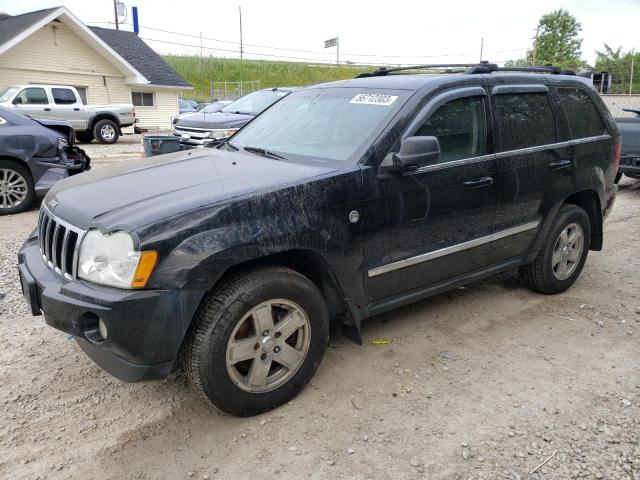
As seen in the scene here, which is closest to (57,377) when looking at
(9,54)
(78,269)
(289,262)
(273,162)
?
(78,269)

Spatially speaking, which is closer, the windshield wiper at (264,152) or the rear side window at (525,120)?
the windshield wiper at (264,152)

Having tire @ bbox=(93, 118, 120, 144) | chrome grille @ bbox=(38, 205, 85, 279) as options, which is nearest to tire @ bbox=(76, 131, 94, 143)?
tire @ bbox=(93, 118, 120, 144)

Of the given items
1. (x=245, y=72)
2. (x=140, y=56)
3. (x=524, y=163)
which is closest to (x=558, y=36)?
(x=245, y=72)

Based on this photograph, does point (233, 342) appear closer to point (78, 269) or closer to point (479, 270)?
point (78, 269)

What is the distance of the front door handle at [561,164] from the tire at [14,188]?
263 inches

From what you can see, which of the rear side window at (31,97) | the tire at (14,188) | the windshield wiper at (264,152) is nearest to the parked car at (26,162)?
the tire at (14,188)

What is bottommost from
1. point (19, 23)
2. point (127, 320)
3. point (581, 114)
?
point (127, 320)

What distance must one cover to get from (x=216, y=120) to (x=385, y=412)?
30.2 feet

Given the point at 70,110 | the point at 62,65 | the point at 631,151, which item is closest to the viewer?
the point at 631,151

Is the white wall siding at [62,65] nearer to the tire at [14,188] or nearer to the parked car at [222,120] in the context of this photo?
the parked car at [222,120]

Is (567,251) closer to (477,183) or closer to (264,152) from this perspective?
(477,183)

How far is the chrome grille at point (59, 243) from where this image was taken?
2.71 metres

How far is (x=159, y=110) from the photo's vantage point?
92.3ft

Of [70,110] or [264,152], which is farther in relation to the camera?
[70,110]
